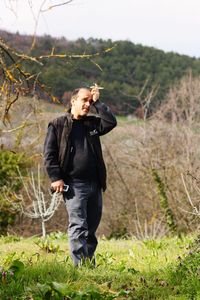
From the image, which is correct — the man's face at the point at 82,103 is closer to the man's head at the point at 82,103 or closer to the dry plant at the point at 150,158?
the man's head at the point at 82,103

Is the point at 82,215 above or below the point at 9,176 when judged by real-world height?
above

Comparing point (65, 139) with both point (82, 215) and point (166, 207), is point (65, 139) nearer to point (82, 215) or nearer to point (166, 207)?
point (82, 215)

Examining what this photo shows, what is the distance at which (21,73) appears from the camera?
15.4ft

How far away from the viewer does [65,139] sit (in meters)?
5.37

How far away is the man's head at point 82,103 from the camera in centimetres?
550

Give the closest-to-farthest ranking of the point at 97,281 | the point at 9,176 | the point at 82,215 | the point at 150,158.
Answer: the point at 97,281
the point at 82,215
the point at 9,176
the point at 150,158

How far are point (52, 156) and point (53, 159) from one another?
32mm

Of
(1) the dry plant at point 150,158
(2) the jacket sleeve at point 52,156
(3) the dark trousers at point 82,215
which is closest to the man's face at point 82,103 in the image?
(2) the jacket sleeve at point 52,156

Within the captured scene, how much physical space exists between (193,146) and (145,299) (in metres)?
21.4

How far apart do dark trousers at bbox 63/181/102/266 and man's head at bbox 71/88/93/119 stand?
2.32ft

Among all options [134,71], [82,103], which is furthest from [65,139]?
[134,71]

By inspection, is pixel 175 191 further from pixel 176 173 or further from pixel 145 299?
pixel 145 299

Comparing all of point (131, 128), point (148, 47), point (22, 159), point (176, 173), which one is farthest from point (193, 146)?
point (148, 47)

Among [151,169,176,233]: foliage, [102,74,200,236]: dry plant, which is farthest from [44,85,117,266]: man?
[102,74,200,236]: dry plant
